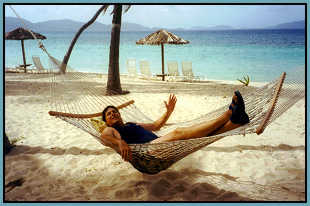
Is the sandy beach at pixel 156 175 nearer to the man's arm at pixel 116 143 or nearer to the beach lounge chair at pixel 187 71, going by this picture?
the man's arm at pixel 116 143

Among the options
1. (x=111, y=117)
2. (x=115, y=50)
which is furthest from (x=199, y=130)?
(x=115, y=50)

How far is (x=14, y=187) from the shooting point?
74.2 inches

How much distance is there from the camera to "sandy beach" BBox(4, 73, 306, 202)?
1772 mm

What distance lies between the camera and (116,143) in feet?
5.27

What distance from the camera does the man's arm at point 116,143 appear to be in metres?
1.57

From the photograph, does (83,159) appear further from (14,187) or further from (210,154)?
(210,154)

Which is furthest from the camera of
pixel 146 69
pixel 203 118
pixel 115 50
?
pixel 146 69

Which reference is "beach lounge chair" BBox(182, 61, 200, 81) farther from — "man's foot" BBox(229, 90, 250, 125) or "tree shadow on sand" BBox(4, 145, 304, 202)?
"man's foot" BBox(229, 90, 250, 125)

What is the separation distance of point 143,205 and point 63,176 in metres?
0.79

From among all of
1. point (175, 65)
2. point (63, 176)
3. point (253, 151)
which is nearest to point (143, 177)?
point (63, 176)

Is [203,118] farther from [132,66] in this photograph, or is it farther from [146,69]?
[132,66]

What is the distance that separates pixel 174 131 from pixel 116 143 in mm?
443

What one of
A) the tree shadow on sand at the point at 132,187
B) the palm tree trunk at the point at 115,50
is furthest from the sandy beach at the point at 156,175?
the palm tree trunk at the point at 115,50

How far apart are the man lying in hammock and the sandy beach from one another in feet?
1.18
